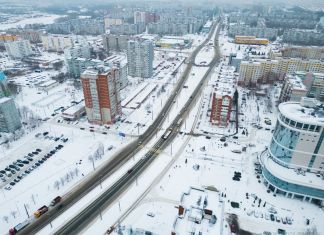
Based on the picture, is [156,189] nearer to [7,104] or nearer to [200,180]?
[200,180]

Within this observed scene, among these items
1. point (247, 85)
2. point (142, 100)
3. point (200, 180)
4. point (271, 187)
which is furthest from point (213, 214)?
point (247, 85)

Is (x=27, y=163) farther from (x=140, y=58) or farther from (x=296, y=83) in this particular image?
(x=296, y=83)

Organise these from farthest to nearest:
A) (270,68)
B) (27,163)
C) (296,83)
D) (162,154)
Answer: (270,68) < (296,83) < (162,154) < (27,163)

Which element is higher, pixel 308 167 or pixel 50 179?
pixel 308 167

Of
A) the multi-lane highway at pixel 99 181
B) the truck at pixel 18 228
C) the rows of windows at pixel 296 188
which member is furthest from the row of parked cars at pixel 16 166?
the rows of windows at pixel 296 188

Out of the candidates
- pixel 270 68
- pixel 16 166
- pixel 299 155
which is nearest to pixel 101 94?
pixel 16 166

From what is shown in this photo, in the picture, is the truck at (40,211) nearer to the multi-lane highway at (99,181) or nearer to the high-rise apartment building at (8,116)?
the multi-lane highway at (99,181)

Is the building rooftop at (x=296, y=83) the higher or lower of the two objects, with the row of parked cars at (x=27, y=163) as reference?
higher
